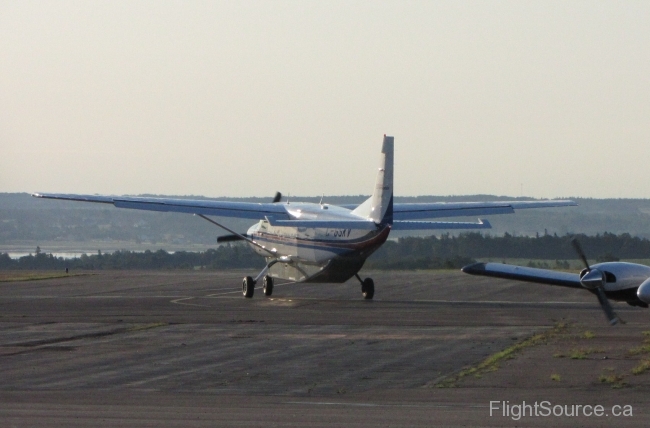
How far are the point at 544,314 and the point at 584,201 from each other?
10846 cm

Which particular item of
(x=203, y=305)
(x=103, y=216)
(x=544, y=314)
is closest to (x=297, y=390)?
(x=544, y=314)

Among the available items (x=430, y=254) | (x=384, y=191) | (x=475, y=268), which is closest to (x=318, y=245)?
(x=384, y=191)

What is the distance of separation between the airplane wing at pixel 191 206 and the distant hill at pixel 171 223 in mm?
60237

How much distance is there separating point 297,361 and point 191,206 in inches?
712

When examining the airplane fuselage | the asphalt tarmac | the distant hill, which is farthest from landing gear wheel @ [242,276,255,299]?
the distant hill

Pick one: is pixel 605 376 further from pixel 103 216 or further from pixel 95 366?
pixel 103 216

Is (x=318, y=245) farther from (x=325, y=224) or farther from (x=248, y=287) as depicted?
(x=248, y=287)

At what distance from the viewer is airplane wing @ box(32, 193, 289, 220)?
113 feet

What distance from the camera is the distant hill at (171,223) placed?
97.4 m

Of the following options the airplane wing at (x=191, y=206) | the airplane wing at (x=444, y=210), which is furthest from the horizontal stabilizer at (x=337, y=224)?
the airplane wing at (x=444, y=210)

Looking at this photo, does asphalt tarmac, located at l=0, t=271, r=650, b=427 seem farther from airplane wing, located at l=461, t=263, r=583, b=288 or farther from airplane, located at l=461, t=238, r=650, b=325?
airplane wing, located at l=461, t=263, r=583, b=288

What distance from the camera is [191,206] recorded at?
3572cm

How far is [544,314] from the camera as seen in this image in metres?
27.8

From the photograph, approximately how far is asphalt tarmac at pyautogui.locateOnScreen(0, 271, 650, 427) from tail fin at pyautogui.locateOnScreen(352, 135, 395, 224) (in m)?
2.67
